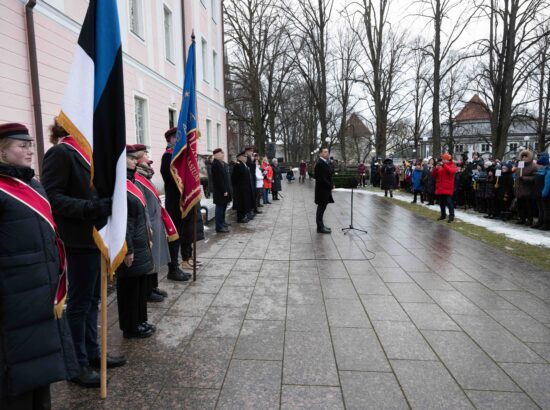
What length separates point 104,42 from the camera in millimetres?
2812

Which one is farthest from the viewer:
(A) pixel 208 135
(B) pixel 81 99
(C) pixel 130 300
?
(A) pixel 208 135

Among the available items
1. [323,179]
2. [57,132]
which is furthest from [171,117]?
[57,132]

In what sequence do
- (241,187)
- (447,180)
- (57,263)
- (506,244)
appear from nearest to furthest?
1. (57,263)
2. (506,244)
3. (447,180)
4. (241,187)

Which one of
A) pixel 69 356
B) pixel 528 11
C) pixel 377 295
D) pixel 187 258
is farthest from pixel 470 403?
pixel 528 11

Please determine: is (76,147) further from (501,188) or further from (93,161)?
(501,188)

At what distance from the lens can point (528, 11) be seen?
1759cm

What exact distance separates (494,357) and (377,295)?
5.57 ft

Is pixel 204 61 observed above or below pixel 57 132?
above

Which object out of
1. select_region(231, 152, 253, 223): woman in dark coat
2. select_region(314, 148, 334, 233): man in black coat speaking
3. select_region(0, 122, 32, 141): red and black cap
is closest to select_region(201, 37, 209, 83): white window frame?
select_region(231, 152, 253, 223): woman in dark coat

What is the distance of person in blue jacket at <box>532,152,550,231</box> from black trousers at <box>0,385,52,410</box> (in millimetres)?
10410

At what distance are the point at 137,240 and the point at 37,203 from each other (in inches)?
54.3

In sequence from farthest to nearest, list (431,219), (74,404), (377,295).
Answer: (431,219)
(377,295)
(74,404)

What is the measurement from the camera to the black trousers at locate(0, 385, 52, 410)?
214cm

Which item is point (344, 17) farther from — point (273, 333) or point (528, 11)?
point (273, 333)
